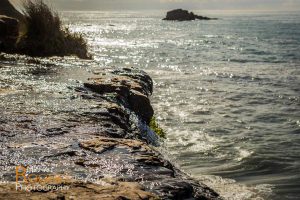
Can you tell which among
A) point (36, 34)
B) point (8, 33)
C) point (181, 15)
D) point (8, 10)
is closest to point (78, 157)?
point (8, 33)

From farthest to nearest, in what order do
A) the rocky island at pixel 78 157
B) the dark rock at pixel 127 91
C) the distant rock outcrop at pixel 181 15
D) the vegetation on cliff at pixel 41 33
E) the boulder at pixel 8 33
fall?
the distant rock outcrop at pixel 181 15
the vegetation on cliff at pixel 41 33
the boulder at pixel 8 33
the dark rock at pixel 127 91
the rocky island at pixel 78 157

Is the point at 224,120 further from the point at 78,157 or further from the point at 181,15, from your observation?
the point at 181,15

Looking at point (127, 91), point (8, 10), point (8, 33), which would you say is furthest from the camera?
point (8, 10)

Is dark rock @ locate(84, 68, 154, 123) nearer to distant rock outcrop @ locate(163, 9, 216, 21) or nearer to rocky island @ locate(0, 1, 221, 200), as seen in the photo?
rocky island @ locate(0, 1, 221, 200)

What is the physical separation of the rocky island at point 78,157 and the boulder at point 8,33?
655 centimetres

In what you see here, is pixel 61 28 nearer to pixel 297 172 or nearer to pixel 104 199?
pixel 297 172

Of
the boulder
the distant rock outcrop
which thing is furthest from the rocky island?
the distant rock outcrop

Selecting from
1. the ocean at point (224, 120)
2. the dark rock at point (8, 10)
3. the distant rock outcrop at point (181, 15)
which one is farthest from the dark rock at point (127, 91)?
the distant rock outcrop at point (181, 15)

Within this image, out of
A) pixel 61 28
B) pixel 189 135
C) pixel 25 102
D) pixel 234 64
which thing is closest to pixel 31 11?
pixel 61 28

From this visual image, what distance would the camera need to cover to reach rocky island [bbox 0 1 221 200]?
2.87m

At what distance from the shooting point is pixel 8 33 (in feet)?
38.8

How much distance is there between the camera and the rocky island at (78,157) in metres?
2.87

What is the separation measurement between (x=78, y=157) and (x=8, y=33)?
31.4 ft

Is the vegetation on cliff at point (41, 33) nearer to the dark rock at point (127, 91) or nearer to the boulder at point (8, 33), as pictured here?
the boulder at point (8, 33)
